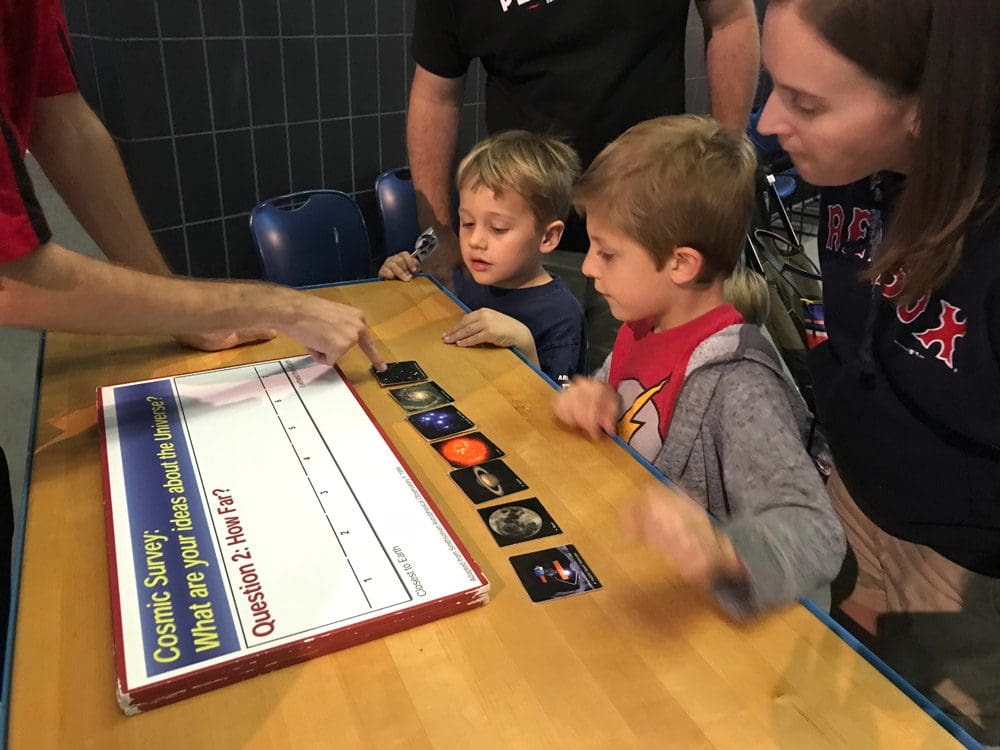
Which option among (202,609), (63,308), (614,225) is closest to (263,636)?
(202,609)

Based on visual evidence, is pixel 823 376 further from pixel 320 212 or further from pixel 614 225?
pixel 320 212

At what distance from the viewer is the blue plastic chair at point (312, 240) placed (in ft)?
7.22

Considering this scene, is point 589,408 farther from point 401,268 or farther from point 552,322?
point 401,268

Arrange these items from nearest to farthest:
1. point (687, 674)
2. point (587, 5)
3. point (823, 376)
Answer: point (687, 674) → point (823, 376) → point (587, 5)

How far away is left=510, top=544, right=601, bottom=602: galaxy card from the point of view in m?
0.71

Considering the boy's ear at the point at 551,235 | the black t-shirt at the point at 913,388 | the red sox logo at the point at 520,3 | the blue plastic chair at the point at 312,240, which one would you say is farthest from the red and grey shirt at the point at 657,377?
the blue plastic chair at the point at 312,240

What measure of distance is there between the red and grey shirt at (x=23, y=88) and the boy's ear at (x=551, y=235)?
33.1 inches

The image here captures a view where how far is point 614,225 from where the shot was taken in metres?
1.06

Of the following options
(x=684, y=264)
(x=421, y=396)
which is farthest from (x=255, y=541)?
(x=684, y=264)

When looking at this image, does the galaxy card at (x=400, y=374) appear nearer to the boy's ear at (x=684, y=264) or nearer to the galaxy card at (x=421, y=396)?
the galaxy card at (x=421, y=396)

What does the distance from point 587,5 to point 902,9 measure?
97cm

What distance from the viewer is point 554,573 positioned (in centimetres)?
73

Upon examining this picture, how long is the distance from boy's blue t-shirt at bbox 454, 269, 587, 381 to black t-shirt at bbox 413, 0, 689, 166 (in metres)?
0.36

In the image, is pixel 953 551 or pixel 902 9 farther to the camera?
pixel 953 551
